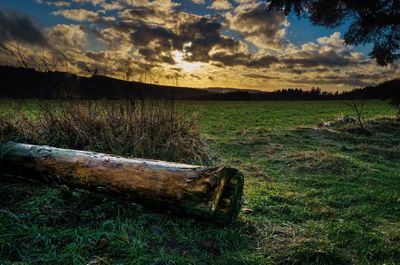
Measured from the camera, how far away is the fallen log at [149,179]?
382 centimetres

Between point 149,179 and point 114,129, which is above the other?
point 114,129

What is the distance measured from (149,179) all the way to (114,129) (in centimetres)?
330

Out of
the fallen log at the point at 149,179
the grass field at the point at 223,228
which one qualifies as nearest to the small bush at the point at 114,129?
the grass field at the point at 223,228

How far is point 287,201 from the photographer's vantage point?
17.1 feet

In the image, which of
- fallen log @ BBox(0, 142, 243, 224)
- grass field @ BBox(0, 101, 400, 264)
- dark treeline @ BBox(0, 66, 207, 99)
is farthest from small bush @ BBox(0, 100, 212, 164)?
fallen log @ BBox(0, 142, 243, 224)

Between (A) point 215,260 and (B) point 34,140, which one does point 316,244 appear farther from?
(B) point 34,140

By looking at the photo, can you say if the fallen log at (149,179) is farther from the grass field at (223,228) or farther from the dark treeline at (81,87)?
the dark treeline at (81,87)

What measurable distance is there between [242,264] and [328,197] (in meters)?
2.70

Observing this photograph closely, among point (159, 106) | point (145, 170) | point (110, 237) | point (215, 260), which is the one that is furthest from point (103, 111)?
point (215, 260)

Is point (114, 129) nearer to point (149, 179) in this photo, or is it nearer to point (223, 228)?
point (149, 179)

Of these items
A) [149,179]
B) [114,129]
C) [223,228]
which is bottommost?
[223,228]

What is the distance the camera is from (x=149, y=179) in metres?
4.10

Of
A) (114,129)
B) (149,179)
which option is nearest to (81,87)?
(114,129)

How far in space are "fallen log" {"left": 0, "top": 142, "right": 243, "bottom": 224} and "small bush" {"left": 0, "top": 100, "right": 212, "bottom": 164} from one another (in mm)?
1768
